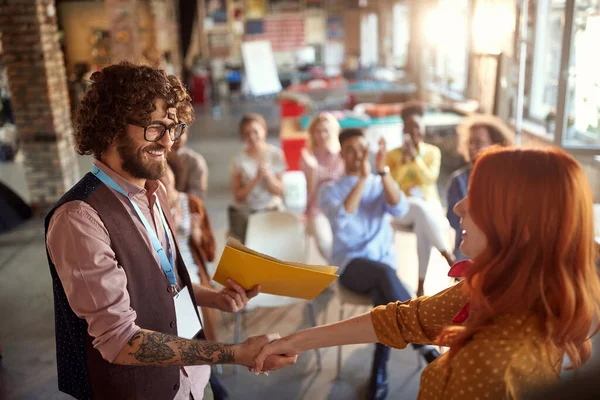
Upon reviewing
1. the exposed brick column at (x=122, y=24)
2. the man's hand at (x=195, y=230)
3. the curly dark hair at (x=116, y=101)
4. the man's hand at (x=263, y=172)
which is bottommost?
the man's hand at (x=195, y=230)

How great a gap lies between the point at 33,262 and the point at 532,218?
15.4ft

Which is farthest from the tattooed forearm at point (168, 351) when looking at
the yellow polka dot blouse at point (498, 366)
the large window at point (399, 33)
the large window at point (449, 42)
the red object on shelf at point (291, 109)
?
the large window at point (399, 33)

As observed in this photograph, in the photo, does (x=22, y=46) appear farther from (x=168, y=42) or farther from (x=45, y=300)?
→ (x=168, y=42)

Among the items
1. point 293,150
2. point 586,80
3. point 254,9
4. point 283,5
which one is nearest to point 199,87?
point 254,9

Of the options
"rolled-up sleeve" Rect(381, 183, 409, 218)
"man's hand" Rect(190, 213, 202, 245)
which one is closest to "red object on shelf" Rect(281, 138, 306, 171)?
"rolled-up sleeve" Rect(381, 183, 409, 218)

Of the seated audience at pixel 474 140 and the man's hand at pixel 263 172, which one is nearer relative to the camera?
the seated audience at pixel 474 140

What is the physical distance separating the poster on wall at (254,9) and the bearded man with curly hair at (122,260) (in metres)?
17.1

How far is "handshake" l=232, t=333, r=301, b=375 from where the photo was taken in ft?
4.95

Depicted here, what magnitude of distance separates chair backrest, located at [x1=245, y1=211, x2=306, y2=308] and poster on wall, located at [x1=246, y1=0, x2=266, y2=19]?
51.0ft

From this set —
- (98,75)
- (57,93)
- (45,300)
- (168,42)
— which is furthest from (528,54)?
(168,42)

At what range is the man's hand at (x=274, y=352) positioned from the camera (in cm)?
153

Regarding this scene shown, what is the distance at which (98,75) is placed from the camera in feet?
4.79

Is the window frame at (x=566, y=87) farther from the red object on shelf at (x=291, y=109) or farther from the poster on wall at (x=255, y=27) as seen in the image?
the poster on wall at (x=255, y=27)

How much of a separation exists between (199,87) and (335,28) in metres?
5.85
